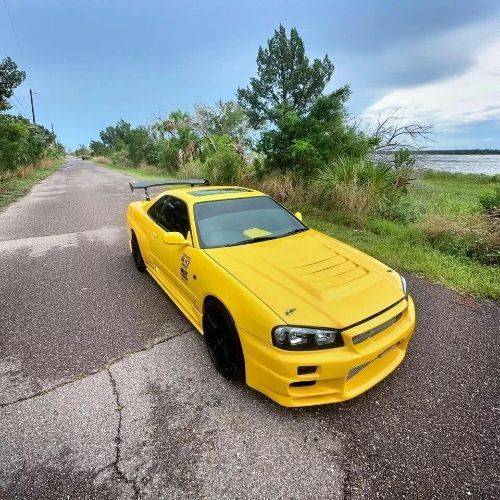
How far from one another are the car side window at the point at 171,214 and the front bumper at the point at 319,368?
5.12ft

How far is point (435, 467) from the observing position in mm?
1900

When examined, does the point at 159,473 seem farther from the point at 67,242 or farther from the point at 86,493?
the point at 67,242

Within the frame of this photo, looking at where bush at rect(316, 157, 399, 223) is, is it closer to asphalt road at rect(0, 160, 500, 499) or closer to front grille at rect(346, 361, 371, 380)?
asphalt road at rect(0, 160, 500, 499)

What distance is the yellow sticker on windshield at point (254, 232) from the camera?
3.18 m

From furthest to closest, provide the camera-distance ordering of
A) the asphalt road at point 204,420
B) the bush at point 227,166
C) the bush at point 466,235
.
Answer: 1. the bush at point 227,166
2. the bush at point 466,235
3. the asphalt road at point 204,420

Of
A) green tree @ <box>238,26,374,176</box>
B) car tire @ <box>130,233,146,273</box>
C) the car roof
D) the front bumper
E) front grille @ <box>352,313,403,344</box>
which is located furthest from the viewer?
green tree @ <box>238,26,374,176</box>

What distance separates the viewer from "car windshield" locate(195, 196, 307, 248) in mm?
3080

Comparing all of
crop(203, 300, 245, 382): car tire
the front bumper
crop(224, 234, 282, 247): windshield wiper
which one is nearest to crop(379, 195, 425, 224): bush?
crop(224, 234, 282, 247): windshield wiper

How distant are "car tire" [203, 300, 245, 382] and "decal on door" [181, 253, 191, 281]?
470mm

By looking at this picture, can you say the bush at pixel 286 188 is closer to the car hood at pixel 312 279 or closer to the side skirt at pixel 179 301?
the side skirt at pixel 179 301

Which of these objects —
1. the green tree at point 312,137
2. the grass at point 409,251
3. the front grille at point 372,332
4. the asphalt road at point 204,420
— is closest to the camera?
the asphalt road at point 204,420

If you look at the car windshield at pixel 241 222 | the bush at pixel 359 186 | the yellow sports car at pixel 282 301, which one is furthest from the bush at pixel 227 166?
the yellow sports car at pixel 282 301

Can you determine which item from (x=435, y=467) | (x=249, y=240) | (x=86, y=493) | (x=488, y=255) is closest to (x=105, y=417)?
(x=86, y=493)

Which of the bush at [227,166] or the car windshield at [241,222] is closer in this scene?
the car windshield at [241,222]
